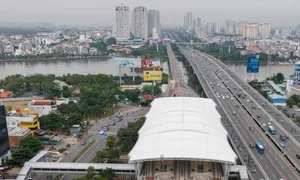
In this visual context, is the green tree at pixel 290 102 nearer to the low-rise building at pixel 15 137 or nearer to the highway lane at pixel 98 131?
the highway lane at pixel 98 131

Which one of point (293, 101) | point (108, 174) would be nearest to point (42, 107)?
point (108, 174)

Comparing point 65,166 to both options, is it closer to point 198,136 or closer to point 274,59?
point 198,136

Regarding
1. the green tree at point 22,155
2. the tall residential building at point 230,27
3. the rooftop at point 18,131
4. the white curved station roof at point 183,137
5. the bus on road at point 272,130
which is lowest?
the green tree at point 22,155

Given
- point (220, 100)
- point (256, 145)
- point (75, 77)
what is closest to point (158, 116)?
point (256, 145)

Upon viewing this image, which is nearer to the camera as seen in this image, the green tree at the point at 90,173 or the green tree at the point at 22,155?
the green tree at the point at 90,173

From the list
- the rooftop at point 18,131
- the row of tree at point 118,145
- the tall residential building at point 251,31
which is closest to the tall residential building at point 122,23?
the tall residential building at point 251,31

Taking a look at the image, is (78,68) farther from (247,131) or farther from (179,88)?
(247,131)

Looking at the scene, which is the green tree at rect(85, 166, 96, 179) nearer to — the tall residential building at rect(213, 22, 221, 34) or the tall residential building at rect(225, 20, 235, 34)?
the tall residential building at rect(225, 20, 235, 34)
